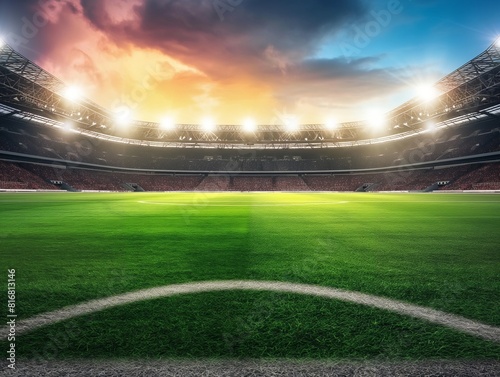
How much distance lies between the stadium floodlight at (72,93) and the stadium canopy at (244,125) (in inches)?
4.7

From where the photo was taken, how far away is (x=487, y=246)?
459 cm

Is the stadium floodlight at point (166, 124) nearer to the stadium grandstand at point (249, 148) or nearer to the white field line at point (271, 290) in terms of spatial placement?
the stadium grandstand at point (249, 148)

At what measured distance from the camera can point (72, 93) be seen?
37.4 m

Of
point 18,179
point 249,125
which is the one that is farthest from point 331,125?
point 18,179

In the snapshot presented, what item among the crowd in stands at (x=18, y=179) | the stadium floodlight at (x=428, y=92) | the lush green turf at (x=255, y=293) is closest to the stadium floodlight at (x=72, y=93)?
the crowd in stands at (x=18, y=179)

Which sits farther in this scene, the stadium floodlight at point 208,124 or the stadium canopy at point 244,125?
the stadium floodlight at point 208,124

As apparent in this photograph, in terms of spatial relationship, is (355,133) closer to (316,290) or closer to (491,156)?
(491,156)

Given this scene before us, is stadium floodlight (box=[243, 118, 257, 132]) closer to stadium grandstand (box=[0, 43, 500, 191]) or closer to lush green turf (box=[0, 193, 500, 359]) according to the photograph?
stadium grandstand (box=[0, 43, 500, 191])

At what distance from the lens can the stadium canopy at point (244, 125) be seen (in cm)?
3055

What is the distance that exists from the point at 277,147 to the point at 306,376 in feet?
254

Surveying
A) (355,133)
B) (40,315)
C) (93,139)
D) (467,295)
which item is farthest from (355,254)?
(93,139)

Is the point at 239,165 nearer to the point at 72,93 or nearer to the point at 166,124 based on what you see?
the point at 166,124

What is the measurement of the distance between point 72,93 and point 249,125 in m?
33.0

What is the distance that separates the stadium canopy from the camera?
30547 millimetres
